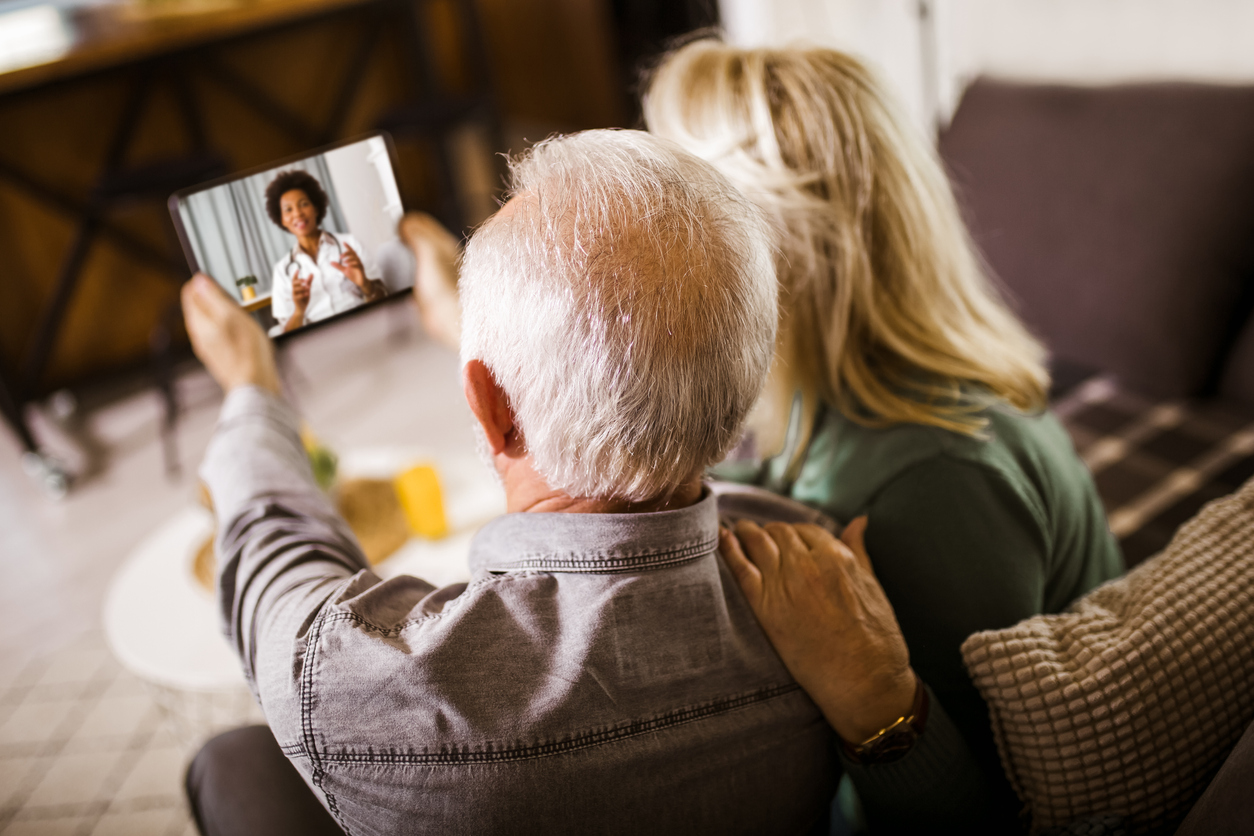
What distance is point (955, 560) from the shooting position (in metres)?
0.79

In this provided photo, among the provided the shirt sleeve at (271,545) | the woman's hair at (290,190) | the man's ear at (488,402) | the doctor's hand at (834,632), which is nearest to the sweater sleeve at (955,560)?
the doctor's hand at (834,632)

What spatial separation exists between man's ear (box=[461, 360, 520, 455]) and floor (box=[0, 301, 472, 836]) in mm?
147

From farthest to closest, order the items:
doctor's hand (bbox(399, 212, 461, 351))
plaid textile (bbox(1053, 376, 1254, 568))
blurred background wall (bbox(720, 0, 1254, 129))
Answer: blurred background wall (bbox(720, 0, 1254, 129)), plaid textile (bbox(1053, 376, 1254, 568)), doctor's hand (bbox(399, 212, 461, 351))

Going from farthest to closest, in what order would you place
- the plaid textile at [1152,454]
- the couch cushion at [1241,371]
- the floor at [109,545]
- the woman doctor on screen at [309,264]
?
the floor at [109,545] < the couch cushion at [1241,371] < the plaid textile at [1152,454] < the woman doctor on screen at [309,264]

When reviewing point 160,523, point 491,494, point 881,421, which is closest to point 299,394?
point 160,523

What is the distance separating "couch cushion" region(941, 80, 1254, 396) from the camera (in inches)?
49.0

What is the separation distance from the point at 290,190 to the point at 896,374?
623 mm

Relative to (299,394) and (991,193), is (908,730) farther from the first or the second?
(299,394)

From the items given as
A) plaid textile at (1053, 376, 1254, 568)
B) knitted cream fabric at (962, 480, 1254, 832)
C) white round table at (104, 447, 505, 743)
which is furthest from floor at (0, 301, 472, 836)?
plaid textile at (1053, 376, 1254, 568)

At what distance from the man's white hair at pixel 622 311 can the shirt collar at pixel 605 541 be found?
1.0 inches

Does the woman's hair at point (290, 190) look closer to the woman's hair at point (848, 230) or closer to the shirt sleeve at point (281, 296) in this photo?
the shirt sleeve at point (281, 296)

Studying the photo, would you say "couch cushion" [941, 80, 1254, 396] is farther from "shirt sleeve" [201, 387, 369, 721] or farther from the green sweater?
"shirt sleeve" [201, 387, 369, 721]

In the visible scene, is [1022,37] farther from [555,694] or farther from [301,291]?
[555,694]

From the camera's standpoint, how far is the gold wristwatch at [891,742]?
2.26ft
